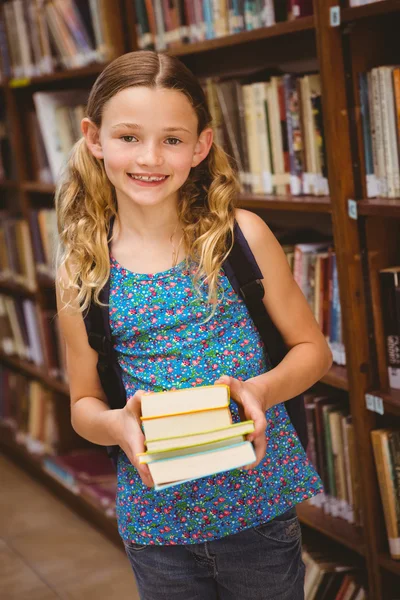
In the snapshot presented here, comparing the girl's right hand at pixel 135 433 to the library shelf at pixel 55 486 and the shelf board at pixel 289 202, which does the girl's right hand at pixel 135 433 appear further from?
the library shelf at pixel 55 486

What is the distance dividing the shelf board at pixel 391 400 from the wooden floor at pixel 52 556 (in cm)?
129

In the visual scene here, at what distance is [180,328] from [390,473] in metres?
0.86

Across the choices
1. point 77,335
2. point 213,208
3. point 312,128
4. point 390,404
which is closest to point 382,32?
point 312,128

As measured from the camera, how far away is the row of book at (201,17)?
2025mm

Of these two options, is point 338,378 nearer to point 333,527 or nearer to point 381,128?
point 333,527

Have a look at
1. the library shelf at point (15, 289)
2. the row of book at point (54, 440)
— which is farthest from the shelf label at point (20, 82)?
the row of book at point (54, 440)

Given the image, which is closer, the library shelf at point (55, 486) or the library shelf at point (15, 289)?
the library shelf at point (55, 486)

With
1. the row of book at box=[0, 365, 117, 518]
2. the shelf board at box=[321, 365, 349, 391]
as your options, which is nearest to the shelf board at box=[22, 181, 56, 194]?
the row of book at box=[0, 365, 117, 518]

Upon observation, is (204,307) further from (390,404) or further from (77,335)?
(390,404)

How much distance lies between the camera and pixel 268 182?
219 centimetres

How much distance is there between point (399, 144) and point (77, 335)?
0.85 m

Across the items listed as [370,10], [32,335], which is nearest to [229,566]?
[370,10]

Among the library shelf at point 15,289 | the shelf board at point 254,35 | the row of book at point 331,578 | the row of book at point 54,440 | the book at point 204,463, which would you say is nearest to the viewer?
the book at point 204,463

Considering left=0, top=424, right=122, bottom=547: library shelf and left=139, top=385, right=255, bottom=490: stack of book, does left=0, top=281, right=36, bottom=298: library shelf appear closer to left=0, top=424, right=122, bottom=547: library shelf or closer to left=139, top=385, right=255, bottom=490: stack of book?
left=0, top=424, right=122, bottom=547: library shelf
